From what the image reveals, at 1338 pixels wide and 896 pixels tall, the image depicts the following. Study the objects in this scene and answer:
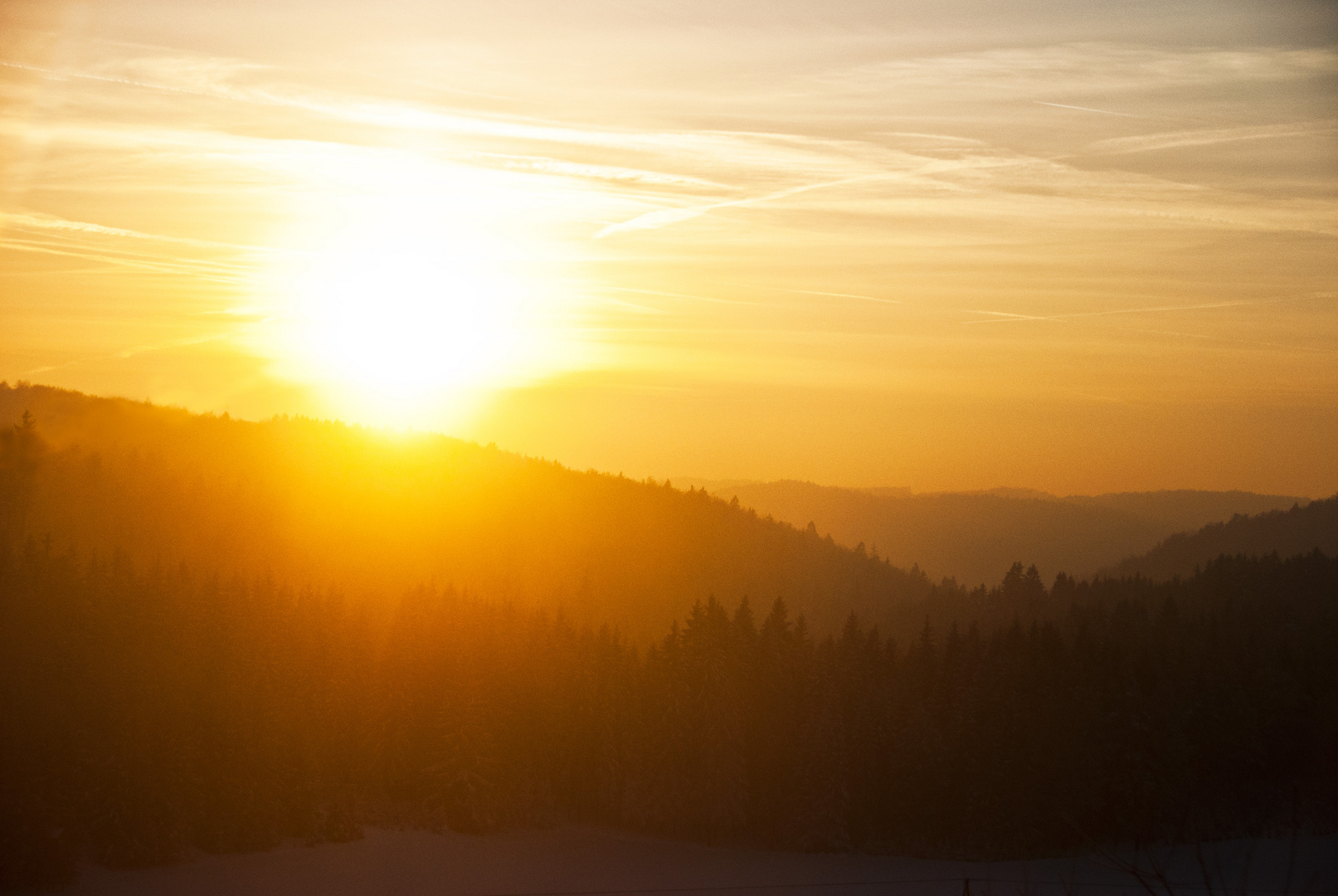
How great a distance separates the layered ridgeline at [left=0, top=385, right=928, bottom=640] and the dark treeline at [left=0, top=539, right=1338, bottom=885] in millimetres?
16394

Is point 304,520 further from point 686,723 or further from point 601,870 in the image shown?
point 601,870

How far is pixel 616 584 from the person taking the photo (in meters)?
184

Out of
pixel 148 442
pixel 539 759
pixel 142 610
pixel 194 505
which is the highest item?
pixel 148 442

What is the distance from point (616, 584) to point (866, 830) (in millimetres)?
117409

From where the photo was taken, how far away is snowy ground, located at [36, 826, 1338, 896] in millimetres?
55406

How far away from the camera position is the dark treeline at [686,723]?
195 feet

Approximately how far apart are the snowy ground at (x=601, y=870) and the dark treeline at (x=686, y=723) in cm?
148

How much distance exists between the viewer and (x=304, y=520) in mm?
153000

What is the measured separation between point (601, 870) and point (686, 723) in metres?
10.2

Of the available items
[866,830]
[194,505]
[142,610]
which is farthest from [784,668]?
[194,505]

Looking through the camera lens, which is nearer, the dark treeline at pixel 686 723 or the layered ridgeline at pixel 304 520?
the dark treeline at pixel 686 723

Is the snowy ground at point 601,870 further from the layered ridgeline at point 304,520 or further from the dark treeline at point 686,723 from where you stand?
the layered ridgeline at point 304,520

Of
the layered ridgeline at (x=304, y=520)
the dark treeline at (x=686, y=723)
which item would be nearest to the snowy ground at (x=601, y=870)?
the dark treeline at (x=686, y=723)

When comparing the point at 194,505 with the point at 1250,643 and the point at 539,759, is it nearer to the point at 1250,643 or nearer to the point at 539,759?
the point at 539,759
